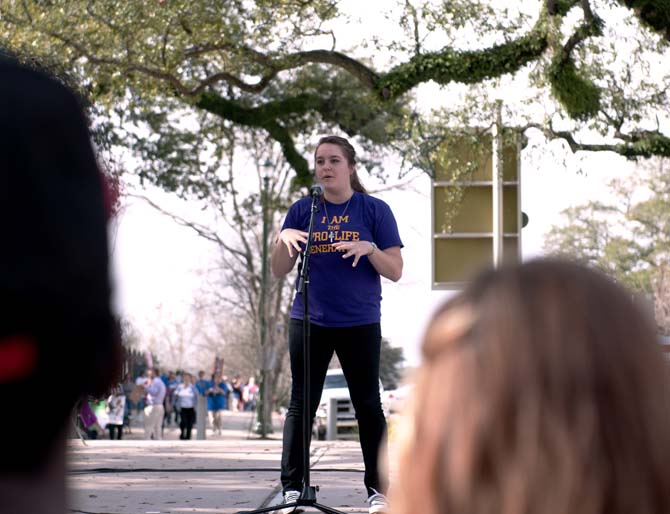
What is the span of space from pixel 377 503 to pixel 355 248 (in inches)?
51.7

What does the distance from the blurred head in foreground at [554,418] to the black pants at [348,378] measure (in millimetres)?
4376

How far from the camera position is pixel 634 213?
197 ft

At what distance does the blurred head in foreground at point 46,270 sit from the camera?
107 cm

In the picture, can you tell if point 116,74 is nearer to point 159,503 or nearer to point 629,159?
point 629,159

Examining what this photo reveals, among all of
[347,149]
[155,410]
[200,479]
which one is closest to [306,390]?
[347,149]

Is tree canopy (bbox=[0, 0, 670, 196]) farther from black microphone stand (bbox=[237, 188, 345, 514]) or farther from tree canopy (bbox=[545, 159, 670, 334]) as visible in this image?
tree canopy (bbox=[545, 159, 670, 334])

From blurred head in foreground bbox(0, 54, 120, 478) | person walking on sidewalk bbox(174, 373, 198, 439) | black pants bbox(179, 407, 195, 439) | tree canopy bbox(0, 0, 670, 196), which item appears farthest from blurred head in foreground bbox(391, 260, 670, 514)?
black pants bbox(179, 407, 195, 439)

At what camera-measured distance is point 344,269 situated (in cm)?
559

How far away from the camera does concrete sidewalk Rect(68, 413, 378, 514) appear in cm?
604

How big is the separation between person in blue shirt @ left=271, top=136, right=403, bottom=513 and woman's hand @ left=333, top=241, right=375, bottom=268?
0.04 meters

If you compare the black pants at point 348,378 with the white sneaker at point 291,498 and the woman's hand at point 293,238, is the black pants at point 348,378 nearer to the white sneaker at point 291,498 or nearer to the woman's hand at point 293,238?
the white sneaker at point 291,498

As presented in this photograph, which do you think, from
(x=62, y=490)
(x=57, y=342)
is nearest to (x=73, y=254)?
(x=57, y=342)

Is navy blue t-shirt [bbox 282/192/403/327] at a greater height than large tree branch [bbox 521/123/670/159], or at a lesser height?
lesser

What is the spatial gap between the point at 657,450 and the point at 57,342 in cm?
65
